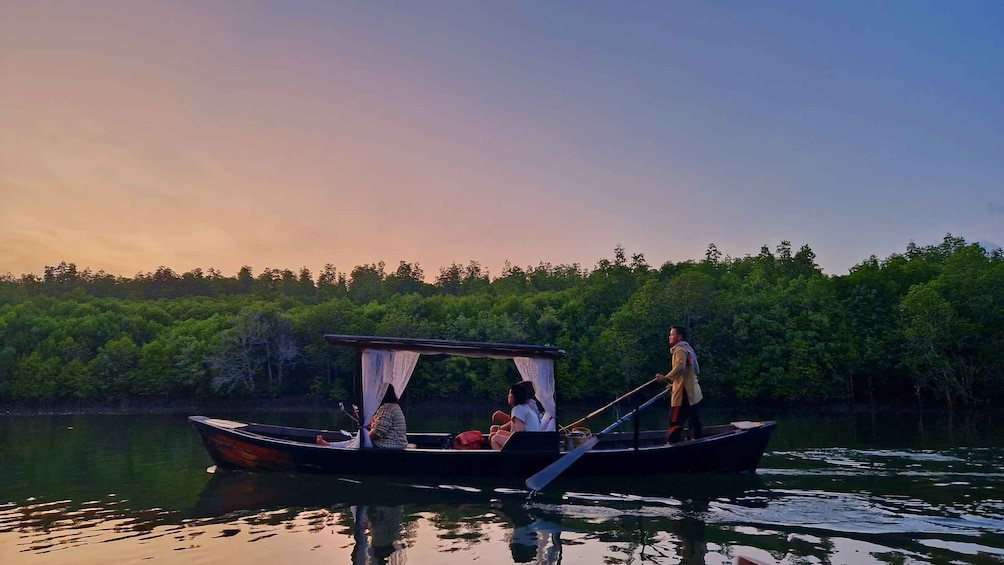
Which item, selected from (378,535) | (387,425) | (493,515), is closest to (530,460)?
(493,515)

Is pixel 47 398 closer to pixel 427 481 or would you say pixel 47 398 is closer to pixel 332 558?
pixel 427 481

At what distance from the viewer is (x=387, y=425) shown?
521 inches

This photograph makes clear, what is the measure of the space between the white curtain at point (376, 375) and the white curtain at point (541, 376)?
2.01 m

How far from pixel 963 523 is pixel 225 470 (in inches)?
509

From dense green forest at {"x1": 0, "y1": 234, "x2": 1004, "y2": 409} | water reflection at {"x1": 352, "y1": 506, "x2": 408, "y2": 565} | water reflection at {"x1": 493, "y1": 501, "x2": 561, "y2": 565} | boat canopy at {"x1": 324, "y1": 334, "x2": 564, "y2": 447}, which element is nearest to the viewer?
water reflection at {"x1": 493, "y1": 501, "x2": 561, "y2": 565}

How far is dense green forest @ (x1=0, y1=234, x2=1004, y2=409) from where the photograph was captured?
3644 cm

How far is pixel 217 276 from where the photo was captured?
118 m

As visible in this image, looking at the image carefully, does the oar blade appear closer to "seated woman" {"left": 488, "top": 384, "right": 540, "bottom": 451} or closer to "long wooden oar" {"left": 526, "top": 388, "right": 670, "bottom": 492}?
"long wooden oar" {"left": 526, "top": 388, "right": 670, "bottom": 492}

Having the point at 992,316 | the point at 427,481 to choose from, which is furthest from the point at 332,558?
the point at 992,316

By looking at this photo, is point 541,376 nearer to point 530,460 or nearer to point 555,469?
point 530,460

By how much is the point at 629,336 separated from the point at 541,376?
29.8 meters

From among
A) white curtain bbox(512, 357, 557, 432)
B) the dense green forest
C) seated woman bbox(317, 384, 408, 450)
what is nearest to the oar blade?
white curtain bbox(512, 357, 557, 432)

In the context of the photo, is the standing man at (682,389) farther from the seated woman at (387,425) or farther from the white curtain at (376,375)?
the seated woman at (387,425)

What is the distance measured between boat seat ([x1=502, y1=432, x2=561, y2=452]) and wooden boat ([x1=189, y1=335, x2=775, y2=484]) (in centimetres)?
2
